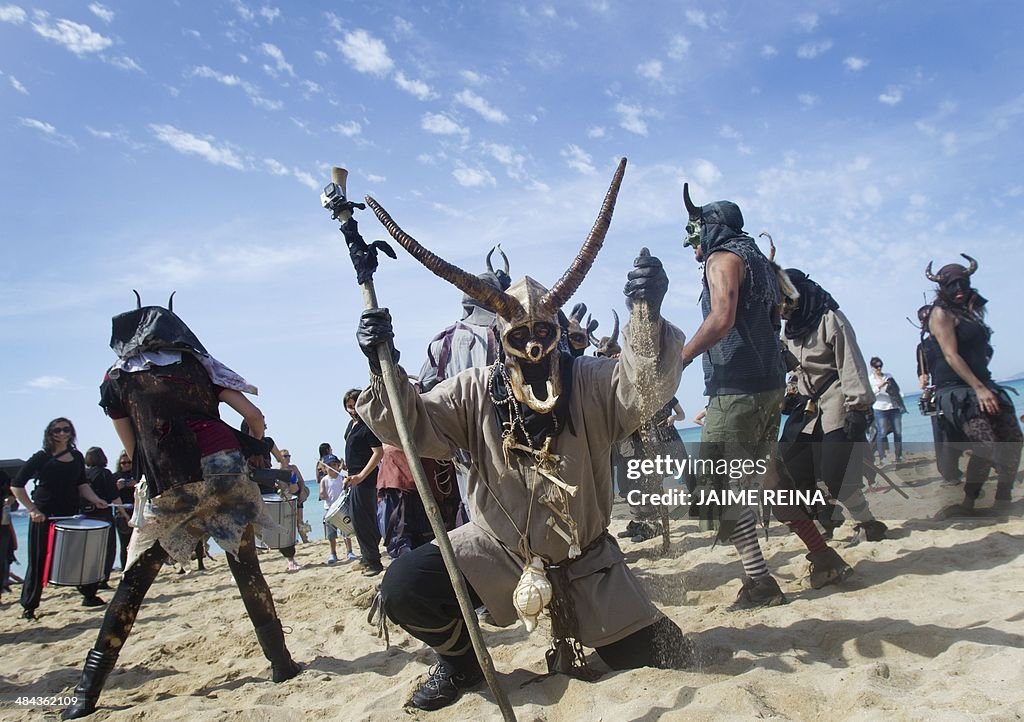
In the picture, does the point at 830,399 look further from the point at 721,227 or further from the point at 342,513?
the point at 342,513

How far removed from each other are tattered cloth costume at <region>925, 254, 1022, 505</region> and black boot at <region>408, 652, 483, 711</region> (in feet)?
14.4

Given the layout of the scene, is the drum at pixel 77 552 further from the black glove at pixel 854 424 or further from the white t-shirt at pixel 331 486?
the black glove at pixel 854 424

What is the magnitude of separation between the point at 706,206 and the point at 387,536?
3.12m

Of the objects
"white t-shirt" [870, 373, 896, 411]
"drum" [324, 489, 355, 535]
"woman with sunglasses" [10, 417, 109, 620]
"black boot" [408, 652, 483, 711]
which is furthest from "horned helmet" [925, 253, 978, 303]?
"woman with sunglasses" [10, 417, 109, 620]

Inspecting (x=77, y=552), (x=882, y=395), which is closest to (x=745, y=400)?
(x=77, y=552)

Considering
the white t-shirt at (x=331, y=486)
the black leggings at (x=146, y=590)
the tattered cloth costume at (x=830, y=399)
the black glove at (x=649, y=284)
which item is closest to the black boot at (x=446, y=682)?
the black leggings at (x=146, y=590)

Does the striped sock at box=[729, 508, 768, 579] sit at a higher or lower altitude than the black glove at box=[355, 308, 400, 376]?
lower

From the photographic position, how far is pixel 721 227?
13.4 ft

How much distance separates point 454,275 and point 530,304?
1.10 ft

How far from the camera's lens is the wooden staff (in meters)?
2.45

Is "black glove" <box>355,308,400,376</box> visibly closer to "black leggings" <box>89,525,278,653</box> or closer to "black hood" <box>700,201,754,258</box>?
"black leggings" <box>89,525,278,653</box>

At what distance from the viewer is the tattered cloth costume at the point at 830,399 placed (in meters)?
4.81

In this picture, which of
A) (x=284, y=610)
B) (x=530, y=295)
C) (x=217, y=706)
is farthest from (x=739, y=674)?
(x=284, y=610)

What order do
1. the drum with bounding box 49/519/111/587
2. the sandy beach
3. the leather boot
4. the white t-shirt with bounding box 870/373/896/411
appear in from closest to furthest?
1. the sandy beach
2. the leather boot
3. the drum with bounding box 49/519/111/587
4. the white t-shirt with bounding box 870/373/896/411
